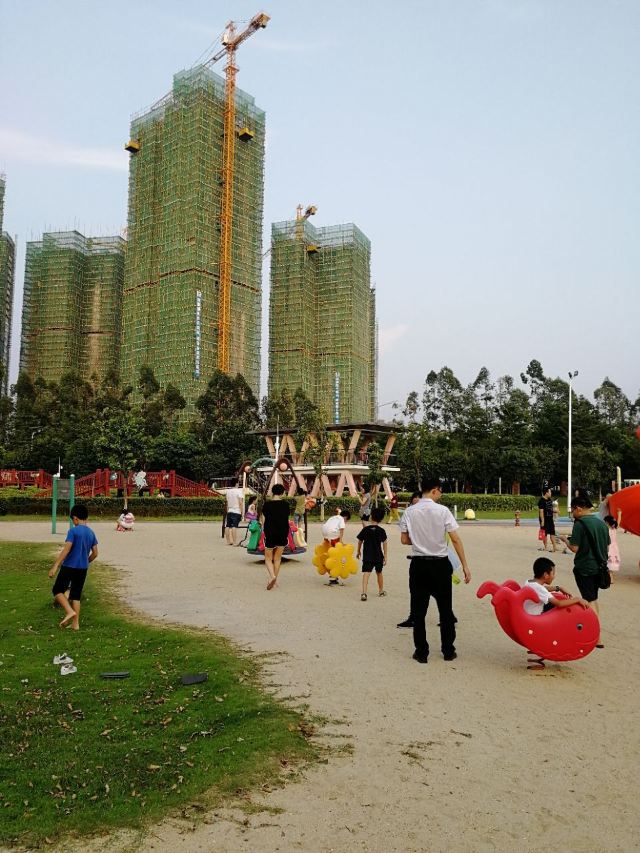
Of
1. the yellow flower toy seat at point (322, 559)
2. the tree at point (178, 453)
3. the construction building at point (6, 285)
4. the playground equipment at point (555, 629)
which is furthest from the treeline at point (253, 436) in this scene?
the playground equipment at point (555, 629)

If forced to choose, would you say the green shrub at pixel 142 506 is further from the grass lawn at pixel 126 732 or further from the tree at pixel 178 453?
the grass lawn at pixel 126 732

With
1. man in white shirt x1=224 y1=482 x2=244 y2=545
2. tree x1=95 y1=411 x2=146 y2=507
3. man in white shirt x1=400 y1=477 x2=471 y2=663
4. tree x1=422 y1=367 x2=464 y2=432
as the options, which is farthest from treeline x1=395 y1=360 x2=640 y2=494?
man in white shirt x1=400 y1=477 x2=471 y2=663

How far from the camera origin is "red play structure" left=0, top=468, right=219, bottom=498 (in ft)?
152

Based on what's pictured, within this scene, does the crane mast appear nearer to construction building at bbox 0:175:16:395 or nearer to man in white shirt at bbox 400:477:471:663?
construction building at bbox 0:175:16:395

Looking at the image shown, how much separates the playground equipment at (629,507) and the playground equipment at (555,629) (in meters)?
8.99

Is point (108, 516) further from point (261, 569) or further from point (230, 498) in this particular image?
point (261, 569)

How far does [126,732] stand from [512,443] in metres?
68.5

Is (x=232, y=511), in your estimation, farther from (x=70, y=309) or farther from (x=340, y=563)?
(x=70, y=309)

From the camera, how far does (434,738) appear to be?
199 inches

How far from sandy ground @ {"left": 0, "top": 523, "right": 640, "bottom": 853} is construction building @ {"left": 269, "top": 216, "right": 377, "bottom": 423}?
9057 cm

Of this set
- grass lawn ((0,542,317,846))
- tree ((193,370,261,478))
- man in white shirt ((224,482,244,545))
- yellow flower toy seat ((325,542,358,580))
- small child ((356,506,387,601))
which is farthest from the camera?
→ tree ((193,370,261,478))

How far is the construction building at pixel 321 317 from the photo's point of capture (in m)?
102

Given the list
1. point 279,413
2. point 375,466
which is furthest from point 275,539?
point 279,413

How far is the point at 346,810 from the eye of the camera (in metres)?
3.89
